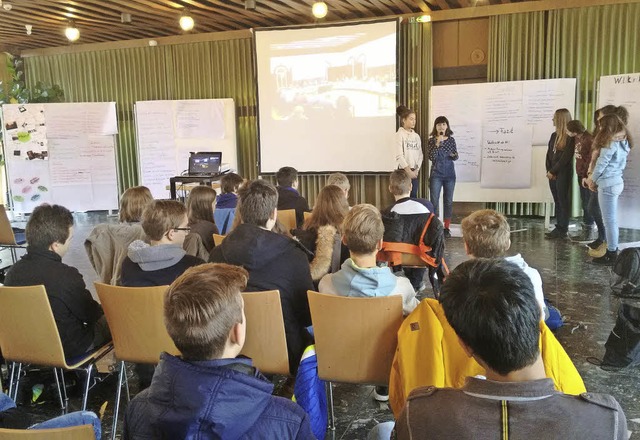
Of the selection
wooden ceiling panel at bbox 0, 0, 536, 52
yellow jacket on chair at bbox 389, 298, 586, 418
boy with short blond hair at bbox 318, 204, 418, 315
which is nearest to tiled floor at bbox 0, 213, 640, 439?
boy with short blond hair at bbox 318, 204, 418, 315

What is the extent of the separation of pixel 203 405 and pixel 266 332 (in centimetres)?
115

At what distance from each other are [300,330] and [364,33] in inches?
250

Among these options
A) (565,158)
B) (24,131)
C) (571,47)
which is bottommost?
(565,158)

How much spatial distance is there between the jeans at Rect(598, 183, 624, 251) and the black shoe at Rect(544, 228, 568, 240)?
114 centimetres

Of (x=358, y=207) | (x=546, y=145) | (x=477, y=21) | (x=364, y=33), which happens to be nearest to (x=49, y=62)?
(x=364, y=33)

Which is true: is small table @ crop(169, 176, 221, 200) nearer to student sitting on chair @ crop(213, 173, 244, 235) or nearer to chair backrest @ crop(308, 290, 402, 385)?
student sitting on chair @ crop(213, 173, 244, 235)

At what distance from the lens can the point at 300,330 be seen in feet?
8.69

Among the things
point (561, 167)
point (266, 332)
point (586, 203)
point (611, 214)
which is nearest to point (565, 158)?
point (561, 167)

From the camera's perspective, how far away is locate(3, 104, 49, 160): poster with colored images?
30.5ft

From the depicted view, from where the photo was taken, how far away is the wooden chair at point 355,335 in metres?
2.20

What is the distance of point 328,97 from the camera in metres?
8.57

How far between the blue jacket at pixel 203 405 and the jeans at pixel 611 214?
486 cm

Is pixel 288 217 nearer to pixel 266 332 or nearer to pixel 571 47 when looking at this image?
pixel 266 332

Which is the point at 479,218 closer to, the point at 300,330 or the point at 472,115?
the point at 300,330
